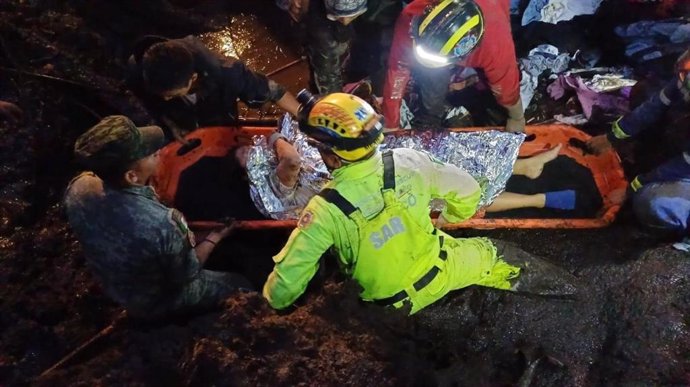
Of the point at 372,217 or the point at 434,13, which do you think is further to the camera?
the point at 434,13

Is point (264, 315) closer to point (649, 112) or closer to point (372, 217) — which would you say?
point (372, 217)

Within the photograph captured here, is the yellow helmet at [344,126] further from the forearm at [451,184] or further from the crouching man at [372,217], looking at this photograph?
the forearm at [451,184]

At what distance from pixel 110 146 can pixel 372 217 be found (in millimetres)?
1224

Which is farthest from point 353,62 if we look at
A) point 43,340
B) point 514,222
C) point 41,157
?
point 43,340

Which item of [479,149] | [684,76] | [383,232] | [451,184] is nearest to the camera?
[383,232]

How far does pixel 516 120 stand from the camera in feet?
12.4

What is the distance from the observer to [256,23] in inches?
201

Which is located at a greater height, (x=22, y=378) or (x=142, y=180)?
(x=142, y=180)

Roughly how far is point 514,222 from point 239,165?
2055mm

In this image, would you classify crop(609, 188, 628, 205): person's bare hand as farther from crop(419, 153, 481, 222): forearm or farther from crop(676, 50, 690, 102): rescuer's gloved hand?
crop(419, 153, 481, 222): forearm

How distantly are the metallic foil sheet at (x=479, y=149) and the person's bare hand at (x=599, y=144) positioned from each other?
1.80 feet

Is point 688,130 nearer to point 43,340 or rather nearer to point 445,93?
point 445,93

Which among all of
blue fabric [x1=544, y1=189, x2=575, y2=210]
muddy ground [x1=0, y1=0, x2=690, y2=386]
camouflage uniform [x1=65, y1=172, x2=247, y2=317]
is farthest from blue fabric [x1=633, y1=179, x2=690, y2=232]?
camouflage uniform [x1=65, y1=172, x2=247, y2=317]

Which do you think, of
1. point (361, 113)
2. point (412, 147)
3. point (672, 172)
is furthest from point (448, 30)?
point (672, 172)
